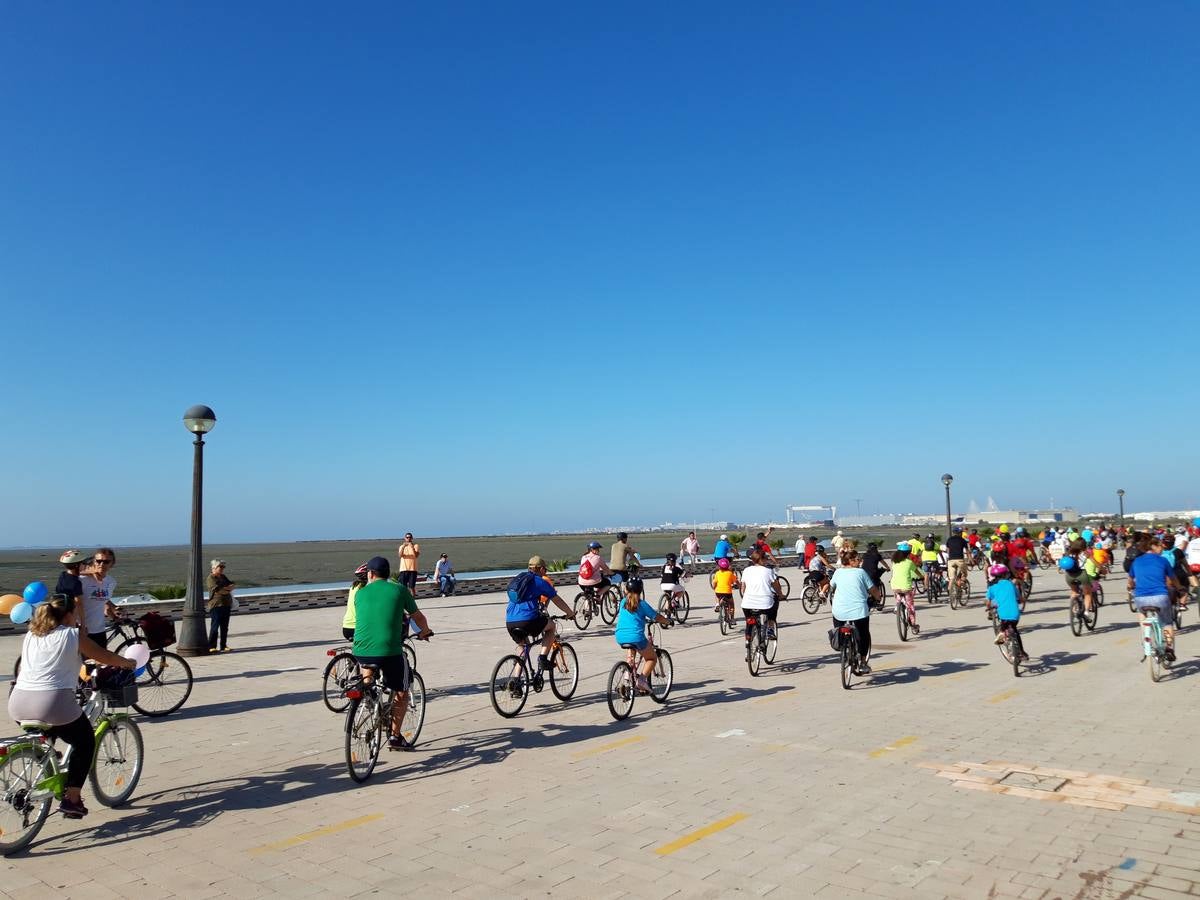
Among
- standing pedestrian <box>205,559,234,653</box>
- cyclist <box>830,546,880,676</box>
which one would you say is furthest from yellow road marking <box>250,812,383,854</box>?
standing pedestrian <box>205,559,234,653</box>

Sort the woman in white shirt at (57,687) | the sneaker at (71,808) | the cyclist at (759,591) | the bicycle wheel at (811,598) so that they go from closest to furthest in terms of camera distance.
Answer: the woman in white shirt at (57,687) < the sneaker at (71,808) < the cyclist at (759,591) < the bicycle wheel at (811,598)

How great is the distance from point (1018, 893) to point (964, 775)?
246 cm

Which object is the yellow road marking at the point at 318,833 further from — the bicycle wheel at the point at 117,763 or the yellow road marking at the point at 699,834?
the yellow road marking at the point at 699,834

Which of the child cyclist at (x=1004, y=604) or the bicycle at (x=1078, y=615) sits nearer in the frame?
the child cyclist at (x=1004, y=604)

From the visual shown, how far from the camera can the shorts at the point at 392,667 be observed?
7.73 m

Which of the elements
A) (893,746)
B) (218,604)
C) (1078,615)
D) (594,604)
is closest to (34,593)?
(218,604)

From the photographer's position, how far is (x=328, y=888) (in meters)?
5.21

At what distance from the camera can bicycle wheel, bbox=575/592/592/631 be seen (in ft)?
63.0

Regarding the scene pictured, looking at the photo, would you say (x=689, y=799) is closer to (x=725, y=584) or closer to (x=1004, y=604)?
(x=1004, y=604)

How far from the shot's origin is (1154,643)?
1130 centimetres

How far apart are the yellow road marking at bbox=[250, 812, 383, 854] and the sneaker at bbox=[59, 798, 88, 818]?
4.44 feet

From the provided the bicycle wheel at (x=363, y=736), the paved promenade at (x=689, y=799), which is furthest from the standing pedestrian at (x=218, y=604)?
the bicycle wheel at (x=363, y=736)

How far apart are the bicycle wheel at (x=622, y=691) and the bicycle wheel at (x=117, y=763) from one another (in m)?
4.72

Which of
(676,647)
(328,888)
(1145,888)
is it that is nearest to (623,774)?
(328,888)
